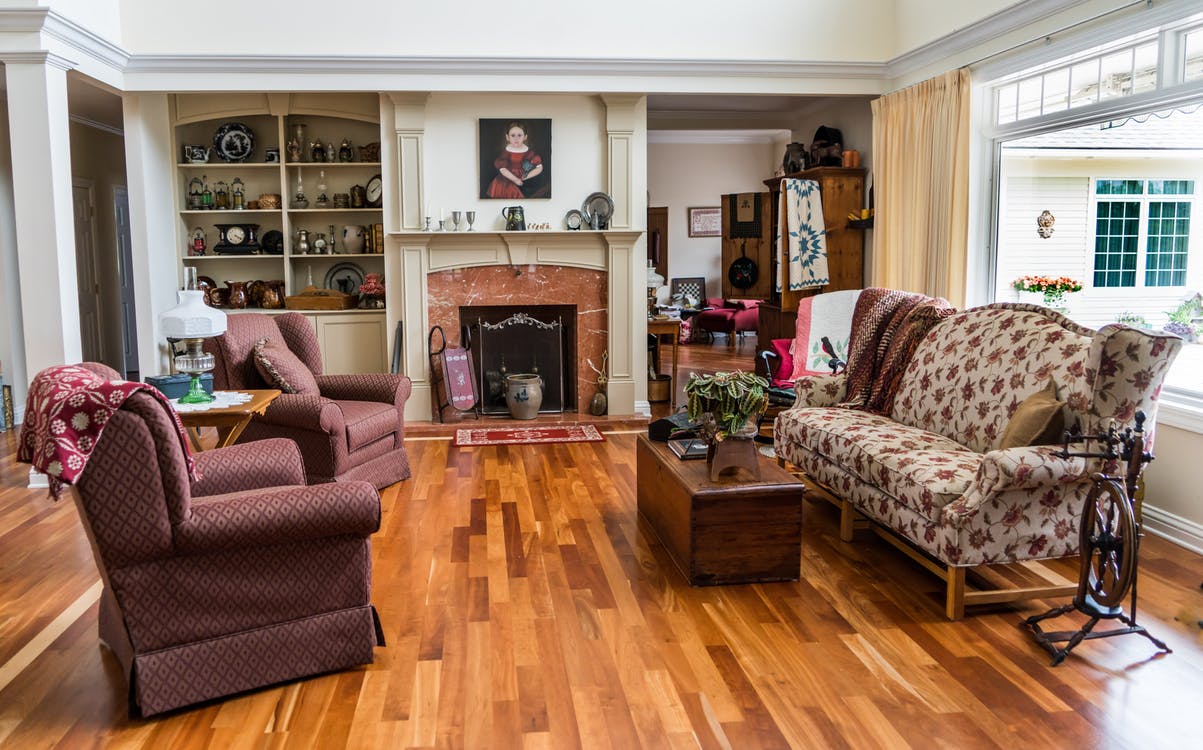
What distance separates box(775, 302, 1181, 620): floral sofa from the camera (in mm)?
3176

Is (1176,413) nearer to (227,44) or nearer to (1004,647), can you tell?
(1004,647)

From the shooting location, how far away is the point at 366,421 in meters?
5.01

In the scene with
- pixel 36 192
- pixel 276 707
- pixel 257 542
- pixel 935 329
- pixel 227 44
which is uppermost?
pixel 227 44

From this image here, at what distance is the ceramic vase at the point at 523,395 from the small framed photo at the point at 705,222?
24.2 feet

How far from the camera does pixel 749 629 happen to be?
10.6 feet

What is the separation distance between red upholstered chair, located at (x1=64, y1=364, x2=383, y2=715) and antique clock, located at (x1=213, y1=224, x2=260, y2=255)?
4.81 meters

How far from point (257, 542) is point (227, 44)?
492 cm

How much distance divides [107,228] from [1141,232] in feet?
29.9

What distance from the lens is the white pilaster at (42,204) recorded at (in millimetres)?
5168

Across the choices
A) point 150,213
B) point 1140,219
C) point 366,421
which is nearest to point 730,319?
point 150,213

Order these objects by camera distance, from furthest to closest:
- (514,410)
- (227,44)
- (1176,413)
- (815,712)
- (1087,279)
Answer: (514,410) → (227,44) → (1087,279) → (1176,413) → (815,712)

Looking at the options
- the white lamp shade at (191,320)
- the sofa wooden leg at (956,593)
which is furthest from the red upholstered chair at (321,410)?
the sofa wooden leg at (956,593)

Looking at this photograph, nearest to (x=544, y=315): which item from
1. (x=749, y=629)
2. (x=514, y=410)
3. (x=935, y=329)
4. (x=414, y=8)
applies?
(x=514, y=410)

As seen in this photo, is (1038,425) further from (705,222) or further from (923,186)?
(705,222)
